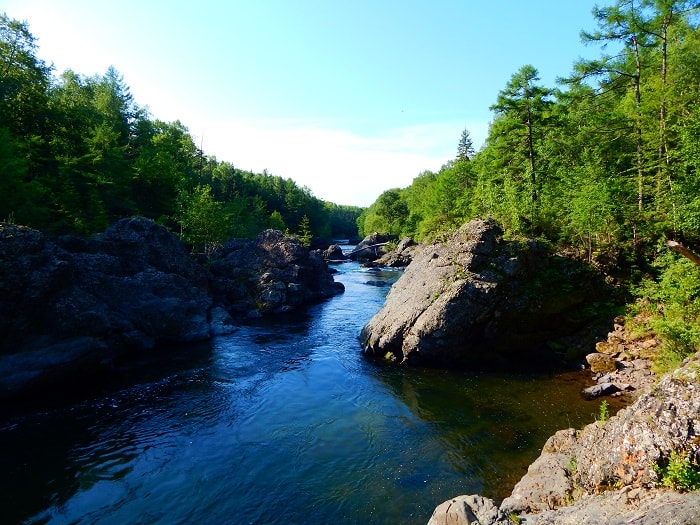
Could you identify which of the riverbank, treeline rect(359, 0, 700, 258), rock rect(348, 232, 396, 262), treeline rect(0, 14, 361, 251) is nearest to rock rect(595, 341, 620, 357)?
treeline rect(359, 0, 700, 258)

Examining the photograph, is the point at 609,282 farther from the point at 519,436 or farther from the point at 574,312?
the point at 519,436

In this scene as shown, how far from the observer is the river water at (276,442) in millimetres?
10375

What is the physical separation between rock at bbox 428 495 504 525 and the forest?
446 inches

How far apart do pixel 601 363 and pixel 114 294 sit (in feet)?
86.5

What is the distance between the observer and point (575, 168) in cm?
2508

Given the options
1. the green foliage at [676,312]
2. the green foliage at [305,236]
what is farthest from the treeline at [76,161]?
the green foliage at [676,312]

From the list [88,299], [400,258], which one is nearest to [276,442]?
[88,299]

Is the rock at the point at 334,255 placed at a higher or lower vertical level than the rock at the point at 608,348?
higher

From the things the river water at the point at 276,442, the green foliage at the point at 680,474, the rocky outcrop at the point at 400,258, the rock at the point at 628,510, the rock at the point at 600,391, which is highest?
the rocky outcrop at the point at 400,258

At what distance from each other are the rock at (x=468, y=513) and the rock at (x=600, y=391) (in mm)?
9858

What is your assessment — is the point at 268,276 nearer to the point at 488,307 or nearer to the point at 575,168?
the point at 488,307

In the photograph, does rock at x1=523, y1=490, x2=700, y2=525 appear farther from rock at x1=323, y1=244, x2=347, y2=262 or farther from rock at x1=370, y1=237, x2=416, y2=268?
rock at x1=323, y1=244, x2=347, y2=262

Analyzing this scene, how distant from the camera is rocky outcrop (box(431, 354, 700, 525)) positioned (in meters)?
6.18

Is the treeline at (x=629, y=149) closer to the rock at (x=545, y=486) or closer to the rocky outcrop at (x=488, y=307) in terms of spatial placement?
the rocky outcrop at (x=488, y=307)
